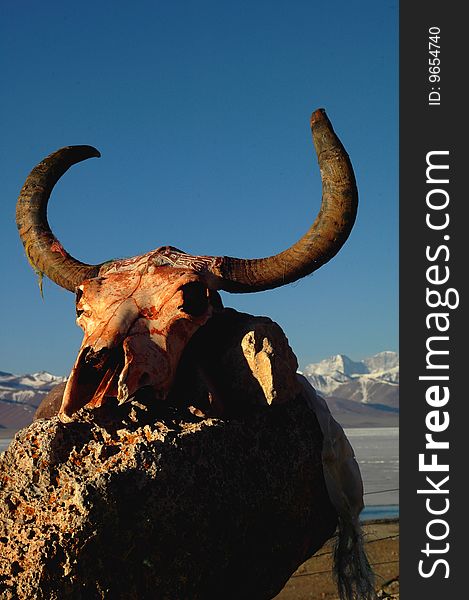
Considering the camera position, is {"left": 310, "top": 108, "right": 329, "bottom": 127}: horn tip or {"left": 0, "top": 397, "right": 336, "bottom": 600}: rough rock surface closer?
{"left": 0, "top": 397, "right": 336, "bottom": 600}: rough rock surface

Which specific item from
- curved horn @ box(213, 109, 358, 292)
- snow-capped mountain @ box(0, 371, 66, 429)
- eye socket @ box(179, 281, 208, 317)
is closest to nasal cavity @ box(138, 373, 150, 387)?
eye socket @ box(179, 281, 208, 317)

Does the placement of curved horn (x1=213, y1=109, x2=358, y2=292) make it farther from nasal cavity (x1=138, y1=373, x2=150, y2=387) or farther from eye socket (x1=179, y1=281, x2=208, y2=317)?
nasal cavity (x1=138, y1=373, x2=150, y2=387)

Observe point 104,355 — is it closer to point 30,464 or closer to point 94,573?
point 30,464

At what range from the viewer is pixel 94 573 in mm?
3529

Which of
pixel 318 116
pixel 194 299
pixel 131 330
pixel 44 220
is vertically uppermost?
pixel 318 116

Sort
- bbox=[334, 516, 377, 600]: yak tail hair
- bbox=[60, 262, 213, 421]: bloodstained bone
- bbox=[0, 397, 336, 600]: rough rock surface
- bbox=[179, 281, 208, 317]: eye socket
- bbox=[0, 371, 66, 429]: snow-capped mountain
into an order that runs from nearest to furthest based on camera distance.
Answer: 1. bbox=[0, 397, 336, 600]: rough rock surface
2. bbox=[60, 262, 213, 421]: bloodstained bone
3. bbox=[179, 281, 208, 317]: eye socket
4. bbox=[334, 516, 377, 600]: yak tail hair
5. bbox=[0, 371, 66, 429]: snow-capped mountain

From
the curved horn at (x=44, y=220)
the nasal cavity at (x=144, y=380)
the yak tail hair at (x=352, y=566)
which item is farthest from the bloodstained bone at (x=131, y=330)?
the yak tail hair at (x=352, y=566)

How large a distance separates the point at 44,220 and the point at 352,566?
9.76 feet

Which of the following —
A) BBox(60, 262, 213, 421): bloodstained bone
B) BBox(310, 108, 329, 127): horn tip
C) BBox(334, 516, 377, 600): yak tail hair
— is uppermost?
BBox(310, 108, 329, 127): horn tip

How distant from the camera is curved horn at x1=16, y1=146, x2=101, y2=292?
5449 mm

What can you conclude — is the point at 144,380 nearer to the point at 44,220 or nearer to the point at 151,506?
the point at 151,506

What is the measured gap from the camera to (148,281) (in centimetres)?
456

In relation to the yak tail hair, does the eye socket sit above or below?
above

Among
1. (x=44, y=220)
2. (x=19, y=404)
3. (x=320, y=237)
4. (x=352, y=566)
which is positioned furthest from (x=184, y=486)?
(x=19, y=404)
